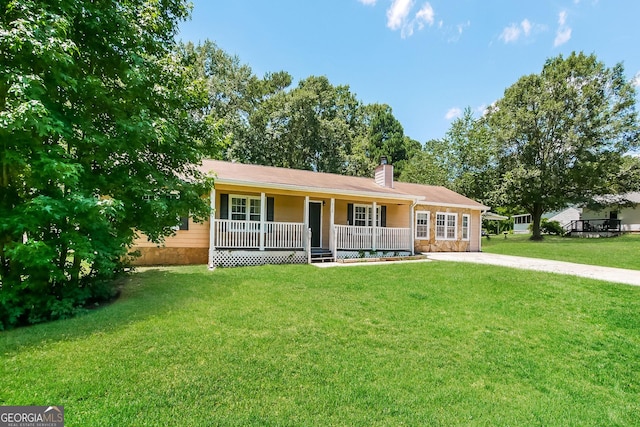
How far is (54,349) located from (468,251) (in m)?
16.6

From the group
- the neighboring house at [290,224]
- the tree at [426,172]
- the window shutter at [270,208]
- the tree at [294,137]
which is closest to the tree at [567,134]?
the tree at [426,172]

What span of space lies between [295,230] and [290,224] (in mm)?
308

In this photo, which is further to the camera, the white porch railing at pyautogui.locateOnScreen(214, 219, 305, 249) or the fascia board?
the white porch railing at pyautogui.locateOnScreen(214, 219, 305, 249)

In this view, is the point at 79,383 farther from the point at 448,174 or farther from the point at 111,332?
the point at 448,174

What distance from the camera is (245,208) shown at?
36.2 feet

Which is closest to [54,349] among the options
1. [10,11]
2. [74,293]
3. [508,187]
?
[74,293]

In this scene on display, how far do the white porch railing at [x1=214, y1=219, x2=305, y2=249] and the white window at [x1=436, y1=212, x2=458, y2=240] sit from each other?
8.15m

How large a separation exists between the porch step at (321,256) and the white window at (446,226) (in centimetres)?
699

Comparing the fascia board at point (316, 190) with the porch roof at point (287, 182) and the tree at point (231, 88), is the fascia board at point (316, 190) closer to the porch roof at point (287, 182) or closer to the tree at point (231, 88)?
the porch roof at point (287, 182)

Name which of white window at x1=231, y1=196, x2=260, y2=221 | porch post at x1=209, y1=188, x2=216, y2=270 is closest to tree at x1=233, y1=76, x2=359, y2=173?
white window at x1=231, y1=196, x2=260, y2=221

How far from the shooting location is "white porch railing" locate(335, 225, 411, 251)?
1166cm

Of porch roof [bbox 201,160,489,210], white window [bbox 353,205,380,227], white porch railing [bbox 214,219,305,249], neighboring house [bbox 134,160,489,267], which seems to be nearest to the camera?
white porch railing [bbox 214,219,305,249]

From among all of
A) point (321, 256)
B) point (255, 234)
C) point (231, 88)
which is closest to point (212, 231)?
point (255, 234)

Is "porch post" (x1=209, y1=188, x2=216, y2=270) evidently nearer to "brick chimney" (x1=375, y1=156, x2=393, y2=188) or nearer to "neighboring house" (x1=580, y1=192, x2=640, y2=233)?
"brick chimney" (x1=375, y1=156, x2=393, y2=188)
